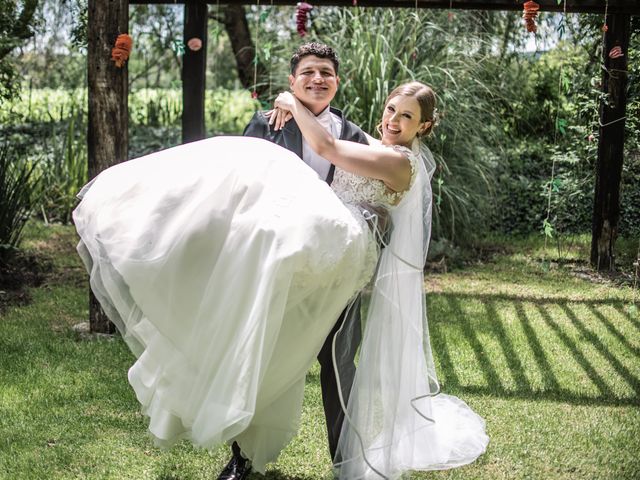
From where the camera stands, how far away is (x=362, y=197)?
303 cm

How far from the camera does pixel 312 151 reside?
3193 mm

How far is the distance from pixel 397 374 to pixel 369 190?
2.42 ft

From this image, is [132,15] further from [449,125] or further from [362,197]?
[362,197]

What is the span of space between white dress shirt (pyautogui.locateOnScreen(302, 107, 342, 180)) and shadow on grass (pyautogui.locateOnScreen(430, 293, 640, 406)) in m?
1.67

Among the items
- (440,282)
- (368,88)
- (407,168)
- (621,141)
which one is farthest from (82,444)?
(621,141)

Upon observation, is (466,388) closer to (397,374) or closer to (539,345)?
(539,345)

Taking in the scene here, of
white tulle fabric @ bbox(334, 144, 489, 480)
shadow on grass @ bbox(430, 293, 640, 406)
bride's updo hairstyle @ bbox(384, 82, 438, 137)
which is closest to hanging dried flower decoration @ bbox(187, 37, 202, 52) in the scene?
shadow on grass @ bbox(430, 293, 640, 406)

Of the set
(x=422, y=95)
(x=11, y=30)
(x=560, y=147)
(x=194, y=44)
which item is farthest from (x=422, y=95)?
(x=560, y=147)

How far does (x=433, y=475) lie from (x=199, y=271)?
4.37 feet

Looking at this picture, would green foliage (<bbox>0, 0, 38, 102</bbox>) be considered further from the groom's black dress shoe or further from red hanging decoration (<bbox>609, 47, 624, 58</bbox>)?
red hanging decoration (<bbox>609, 47, 624, 58</bbox>)

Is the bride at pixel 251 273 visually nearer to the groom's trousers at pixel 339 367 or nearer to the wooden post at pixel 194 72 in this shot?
the groom's trousers at pixel 339 367

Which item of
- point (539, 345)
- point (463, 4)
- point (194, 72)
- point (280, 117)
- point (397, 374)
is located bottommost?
point (539, 345)

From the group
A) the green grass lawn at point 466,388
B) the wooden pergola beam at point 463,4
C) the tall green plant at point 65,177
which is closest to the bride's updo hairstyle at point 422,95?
the green grass lawn at point 466,388

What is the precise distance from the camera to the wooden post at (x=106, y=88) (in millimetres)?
4680
